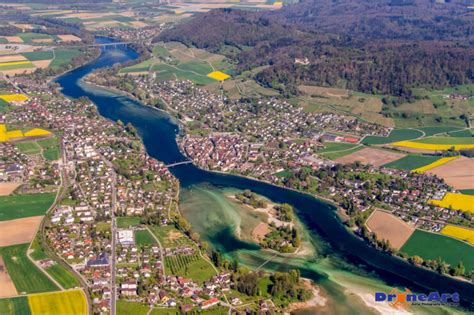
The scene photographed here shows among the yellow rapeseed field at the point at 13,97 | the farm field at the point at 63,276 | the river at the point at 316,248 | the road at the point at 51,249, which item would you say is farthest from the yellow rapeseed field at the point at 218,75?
the farm field at the point at 63,276

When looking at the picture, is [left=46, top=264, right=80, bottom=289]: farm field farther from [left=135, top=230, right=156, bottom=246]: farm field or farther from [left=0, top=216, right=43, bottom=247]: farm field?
[left=135, top=230, right=156, bottom=246]: farm field

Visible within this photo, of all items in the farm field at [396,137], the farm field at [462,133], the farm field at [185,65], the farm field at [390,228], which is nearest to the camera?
the farm field at [390,228]

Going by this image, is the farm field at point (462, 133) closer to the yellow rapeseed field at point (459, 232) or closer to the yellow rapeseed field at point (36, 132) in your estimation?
the yellow rapeseed field at point (459, 232)

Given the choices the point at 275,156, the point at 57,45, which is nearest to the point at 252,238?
the point at 275,156

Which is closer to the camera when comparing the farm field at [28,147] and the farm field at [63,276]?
the farm field at [63,276]

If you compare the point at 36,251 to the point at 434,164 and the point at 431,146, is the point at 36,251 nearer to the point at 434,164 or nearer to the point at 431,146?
the point at 434,164
